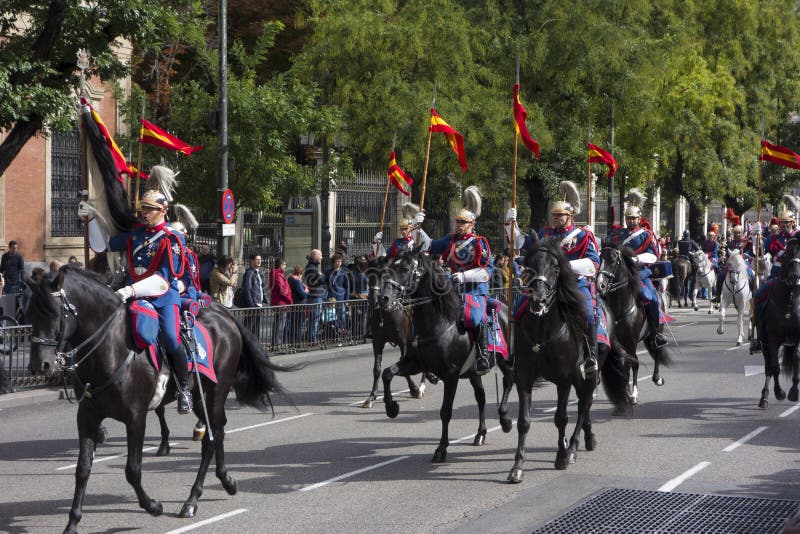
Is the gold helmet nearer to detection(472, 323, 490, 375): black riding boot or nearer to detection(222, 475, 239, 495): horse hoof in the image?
detection(222, 475, 239, 495): horse hoof

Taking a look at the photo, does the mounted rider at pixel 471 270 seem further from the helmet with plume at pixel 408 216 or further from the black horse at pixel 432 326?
the helmet with plume at pixel 408 216

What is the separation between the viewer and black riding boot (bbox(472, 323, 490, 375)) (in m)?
11.8

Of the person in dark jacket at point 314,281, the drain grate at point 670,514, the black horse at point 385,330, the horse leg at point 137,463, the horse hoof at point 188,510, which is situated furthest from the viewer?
the person in dark jacket at point 314,281

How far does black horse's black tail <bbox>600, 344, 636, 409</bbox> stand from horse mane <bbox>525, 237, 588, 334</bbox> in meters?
1.73

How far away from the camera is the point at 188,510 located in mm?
8633

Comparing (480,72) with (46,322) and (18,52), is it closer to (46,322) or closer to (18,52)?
(18,52)

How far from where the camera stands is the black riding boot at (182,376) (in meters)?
9.01

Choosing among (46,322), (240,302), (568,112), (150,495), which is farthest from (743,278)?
(46,322)

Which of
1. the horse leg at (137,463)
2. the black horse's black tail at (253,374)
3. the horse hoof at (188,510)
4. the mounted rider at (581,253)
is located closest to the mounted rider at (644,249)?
the mounted rider at (581,253)

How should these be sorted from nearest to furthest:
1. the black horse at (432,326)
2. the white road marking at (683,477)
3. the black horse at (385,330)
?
the white road marking at (683,477)
the black horse at (432,326)
the black horse at (385,330)

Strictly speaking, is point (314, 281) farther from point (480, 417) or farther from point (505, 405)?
point (480, 417)

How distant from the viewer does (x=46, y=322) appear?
7668 mm

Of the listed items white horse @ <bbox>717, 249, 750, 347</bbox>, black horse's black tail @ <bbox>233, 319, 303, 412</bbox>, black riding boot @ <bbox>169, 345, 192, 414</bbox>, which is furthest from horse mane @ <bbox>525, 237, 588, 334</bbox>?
white horse @ <bbox>717, 249, 750, 347</bbox>

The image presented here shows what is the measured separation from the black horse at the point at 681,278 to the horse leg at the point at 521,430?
930 inches
